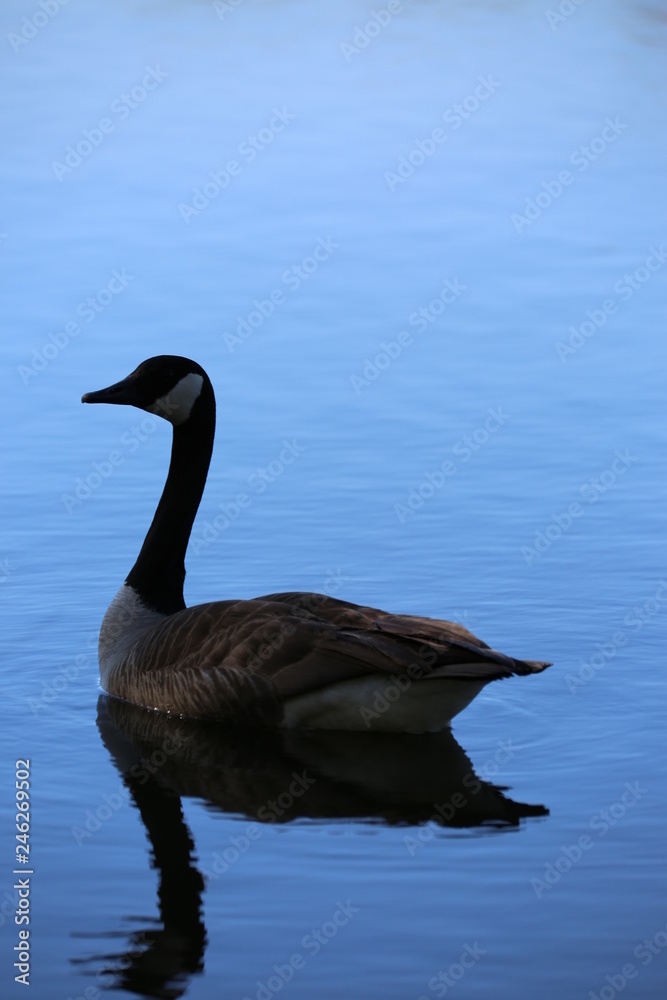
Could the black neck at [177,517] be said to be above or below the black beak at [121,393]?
below

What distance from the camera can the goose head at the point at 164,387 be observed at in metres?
10.5

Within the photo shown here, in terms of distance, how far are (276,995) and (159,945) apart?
59 centimetres

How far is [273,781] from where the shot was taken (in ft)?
28.8

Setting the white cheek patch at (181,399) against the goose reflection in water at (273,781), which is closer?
the goose reflection in water at (273,781)

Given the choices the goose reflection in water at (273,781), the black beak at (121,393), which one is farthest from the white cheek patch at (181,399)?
the goose reflection in water at (273,781)

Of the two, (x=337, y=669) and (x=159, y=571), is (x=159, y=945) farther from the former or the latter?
(x=159, y=571)

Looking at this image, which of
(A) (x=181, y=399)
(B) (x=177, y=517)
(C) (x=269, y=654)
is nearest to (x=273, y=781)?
(C) (x=269, y=654)

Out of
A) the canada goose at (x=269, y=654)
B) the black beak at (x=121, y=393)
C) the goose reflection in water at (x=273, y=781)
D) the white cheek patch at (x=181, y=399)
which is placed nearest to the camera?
the goose reflection in water at (x=273, y=781)

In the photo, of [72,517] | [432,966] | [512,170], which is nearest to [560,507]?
[72,517]

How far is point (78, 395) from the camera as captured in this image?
15.5 m

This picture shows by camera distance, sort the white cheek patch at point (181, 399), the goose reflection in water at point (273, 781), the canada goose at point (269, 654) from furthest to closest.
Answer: the white cheek patch at point (181, 399)
the canada goose at point (269, 654)
the goose reflection in water at point (273, 781)

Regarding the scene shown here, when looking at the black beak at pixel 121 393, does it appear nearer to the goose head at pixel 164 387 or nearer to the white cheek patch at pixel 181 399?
the goose head at pixel 164 387

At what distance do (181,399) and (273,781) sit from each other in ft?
9.31

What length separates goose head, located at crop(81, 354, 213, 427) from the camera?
10.5m
